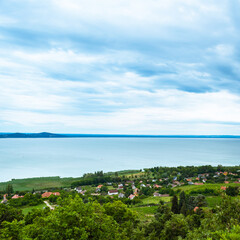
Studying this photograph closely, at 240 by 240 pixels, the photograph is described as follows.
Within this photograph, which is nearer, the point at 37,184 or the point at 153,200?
the point at 153,200

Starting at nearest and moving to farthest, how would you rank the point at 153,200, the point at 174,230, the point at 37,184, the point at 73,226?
the point at 73,226
the point at 174,230
the point at 153,200
the point at 37,184

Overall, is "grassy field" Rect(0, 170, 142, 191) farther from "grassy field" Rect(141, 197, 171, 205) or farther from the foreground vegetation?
"grassy field" Rect(141, 197, 171, 205)

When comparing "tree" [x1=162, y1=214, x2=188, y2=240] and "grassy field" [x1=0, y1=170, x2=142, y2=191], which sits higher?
"tree" [x1=162, y1=214, x2=188, y2=240]

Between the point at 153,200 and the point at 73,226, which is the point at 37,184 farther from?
the point at 73,226

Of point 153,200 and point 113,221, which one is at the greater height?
point 113,221

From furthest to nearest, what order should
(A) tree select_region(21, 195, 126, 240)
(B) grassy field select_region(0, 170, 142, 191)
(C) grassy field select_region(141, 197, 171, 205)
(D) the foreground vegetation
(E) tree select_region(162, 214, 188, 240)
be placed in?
(B) grassy field select_region(0, 170, 142, 191) < (C) grassy field select_region(141, 197, 171, 205) < (E) tree select_region(162, 214, 188, 240) < (D) the foreground vegetation < (A) tree select_region(21, 195, 126, 240)

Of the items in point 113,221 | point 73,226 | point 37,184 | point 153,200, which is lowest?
point 37,184

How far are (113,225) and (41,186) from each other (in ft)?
170

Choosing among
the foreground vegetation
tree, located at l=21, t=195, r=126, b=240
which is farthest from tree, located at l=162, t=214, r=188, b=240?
tree, located at l=21, t=195, r=126, b=240

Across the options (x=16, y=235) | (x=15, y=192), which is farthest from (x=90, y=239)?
(x=15, y=192)

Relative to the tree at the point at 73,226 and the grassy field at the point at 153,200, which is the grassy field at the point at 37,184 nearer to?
the grassy field at the point at 153,200

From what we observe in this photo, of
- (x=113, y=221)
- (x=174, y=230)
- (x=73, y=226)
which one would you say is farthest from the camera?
(x=174, y=230)

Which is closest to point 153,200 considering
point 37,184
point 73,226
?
point 37,184

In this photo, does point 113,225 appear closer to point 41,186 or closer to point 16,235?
point 16,235
